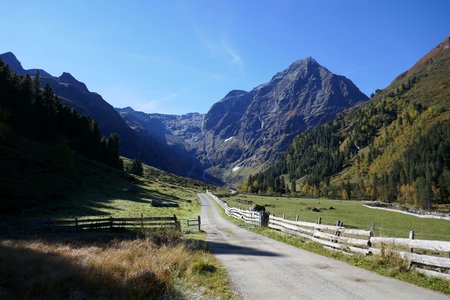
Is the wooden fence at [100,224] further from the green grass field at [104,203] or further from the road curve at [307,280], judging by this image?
the road curve at [307,280]

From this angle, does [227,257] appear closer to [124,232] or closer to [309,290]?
[309,290]

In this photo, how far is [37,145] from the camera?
90250mm

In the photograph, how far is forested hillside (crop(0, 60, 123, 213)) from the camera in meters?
60.1

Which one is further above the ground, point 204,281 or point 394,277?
point 394,277

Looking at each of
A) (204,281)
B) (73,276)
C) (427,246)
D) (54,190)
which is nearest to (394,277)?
(427,246)

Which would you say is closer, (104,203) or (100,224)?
(100,224)

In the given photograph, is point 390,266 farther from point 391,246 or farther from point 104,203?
point 104,203

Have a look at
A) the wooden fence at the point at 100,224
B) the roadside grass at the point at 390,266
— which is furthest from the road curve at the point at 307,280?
the wooden fence at the point at 100,224

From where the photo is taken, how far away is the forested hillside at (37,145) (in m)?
60.1

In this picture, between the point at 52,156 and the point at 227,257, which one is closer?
the point at 227,257

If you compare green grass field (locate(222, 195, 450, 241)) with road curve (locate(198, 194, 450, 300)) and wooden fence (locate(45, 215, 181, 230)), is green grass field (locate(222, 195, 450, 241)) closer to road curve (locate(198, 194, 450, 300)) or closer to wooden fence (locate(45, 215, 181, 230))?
road curve (locate(198, 194, 450, 300))

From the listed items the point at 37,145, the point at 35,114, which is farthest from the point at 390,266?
the point at 35,114

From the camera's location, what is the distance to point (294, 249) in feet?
68.9

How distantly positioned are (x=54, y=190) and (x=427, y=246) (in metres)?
65.3
